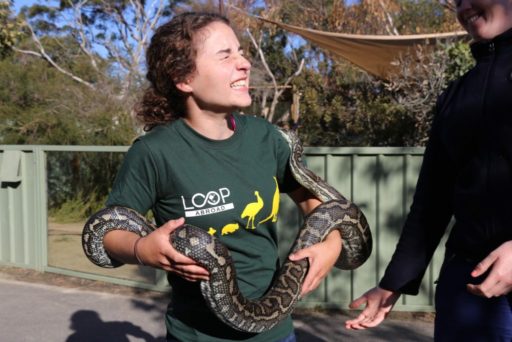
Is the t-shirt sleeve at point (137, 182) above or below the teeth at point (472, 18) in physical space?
below

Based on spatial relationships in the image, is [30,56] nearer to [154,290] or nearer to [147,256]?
[154,290]

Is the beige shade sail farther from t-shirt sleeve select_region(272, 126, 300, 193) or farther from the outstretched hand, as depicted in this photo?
the outstretched hand

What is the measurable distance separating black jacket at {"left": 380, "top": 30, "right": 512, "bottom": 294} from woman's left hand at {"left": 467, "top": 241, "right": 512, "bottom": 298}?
0.18 meters

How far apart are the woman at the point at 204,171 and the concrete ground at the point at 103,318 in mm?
3495

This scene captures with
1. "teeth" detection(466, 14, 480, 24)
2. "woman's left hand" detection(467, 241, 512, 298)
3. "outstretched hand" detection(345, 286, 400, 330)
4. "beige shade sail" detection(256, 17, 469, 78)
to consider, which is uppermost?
"beige shade sail" detection(256, 17, 469, 78)

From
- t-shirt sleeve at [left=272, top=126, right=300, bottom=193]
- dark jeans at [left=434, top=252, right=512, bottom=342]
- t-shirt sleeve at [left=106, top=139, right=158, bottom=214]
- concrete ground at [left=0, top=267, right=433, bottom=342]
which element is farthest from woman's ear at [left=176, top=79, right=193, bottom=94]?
concrete ground at [left=0, top=267, right=433, bottom=342]

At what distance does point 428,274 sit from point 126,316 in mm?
3582

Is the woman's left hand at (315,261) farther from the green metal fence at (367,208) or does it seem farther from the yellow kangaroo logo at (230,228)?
the green metal fence at (367,208)

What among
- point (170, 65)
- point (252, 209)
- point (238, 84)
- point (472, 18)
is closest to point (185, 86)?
point (170, 65)

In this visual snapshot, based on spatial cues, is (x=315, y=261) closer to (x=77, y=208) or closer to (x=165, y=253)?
(x=165, y=253)

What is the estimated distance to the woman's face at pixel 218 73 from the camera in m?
2.57

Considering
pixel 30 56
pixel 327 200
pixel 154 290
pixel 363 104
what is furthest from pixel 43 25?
pixel 327 200

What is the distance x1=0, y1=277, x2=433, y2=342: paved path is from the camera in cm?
591

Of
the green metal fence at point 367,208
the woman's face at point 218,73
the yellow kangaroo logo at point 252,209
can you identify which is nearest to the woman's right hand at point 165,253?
the yellow kangaroo logo at point 252,209
